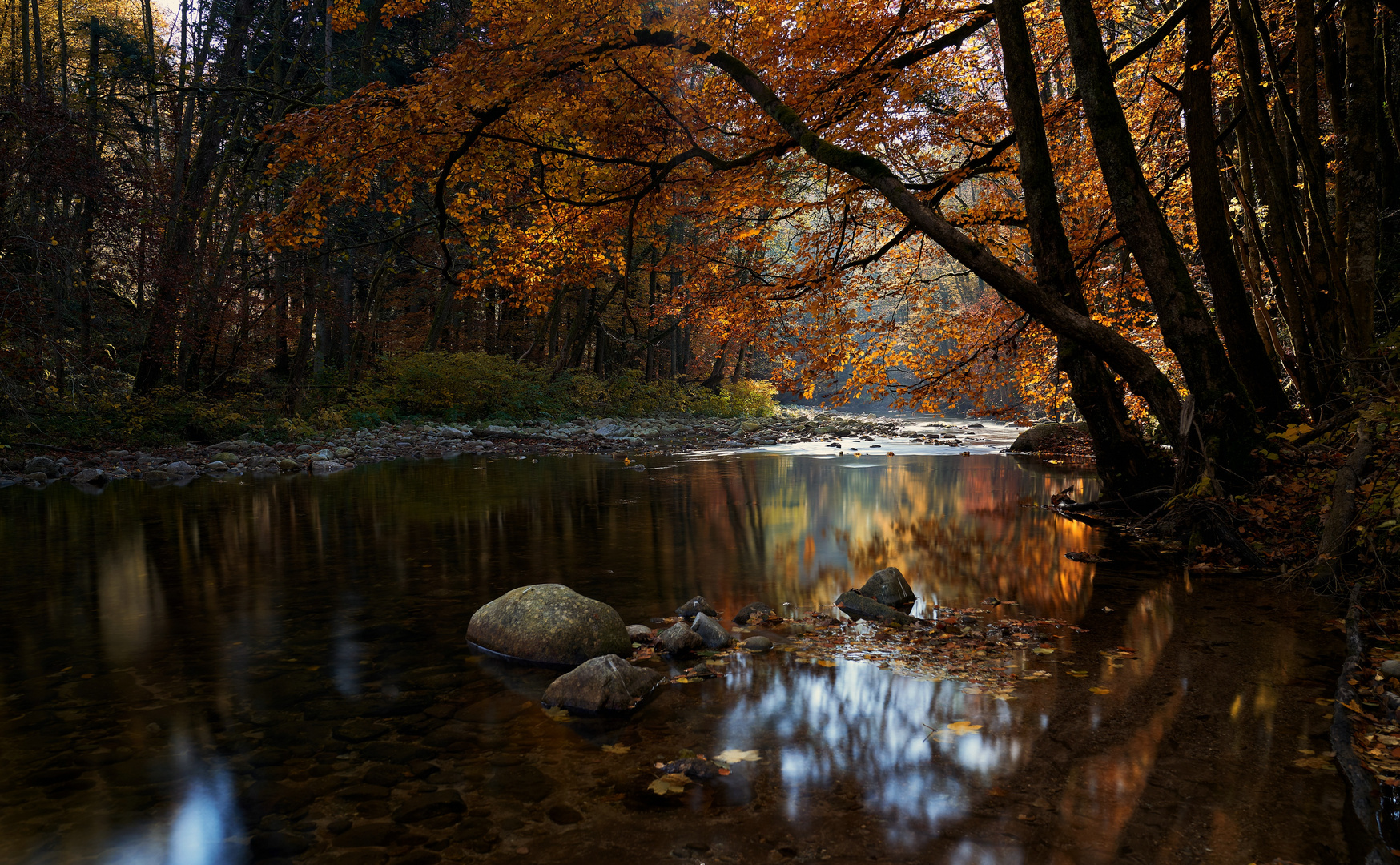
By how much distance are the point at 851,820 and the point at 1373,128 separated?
7402 mm

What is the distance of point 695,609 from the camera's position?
540cm

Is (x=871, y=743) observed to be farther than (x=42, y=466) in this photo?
No

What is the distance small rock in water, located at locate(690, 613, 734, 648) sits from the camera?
4672 millimetres

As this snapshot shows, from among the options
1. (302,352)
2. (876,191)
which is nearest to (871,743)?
(876,191)

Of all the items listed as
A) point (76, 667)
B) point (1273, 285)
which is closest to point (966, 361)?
point (1273, 285)

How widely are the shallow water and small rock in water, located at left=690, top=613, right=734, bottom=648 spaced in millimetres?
265

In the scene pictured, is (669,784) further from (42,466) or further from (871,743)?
(42,466)

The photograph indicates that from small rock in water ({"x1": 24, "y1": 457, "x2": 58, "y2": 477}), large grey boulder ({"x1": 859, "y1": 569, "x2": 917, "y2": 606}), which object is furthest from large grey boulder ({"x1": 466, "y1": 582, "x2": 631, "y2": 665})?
small rock in water ({"x1": 24, "y1": 457, "x2": 58, "y2": 477})

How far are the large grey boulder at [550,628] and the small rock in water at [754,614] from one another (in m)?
0.93

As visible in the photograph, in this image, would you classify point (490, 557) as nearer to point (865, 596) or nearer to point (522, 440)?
point (865, 596)

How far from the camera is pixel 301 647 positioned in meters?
4.74

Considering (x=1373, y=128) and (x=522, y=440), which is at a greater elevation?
(x=1373, y=128)

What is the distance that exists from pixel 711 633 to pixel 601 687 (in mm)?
1156

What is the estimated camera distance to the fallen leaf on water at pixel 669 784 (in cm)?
292
